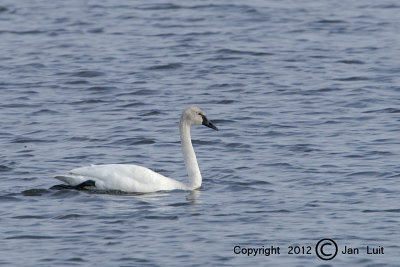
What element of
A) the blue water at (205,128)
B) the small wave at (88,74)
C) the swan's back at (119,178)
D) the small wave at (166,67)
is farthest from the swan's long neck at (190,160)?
the small wave at (166,67)

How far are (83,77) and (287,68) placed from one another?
4.14 meters

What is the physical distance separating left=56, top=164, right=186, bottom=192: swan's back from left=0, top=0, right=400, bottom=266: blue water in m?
0.14

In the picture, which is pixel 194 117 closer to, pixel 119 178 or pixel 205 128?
pixel 119 178

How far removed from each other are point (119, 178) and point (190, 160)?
1.09 m

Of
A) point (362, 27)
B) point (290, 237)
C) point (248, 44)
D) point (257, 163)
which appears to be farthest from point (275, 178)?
point (362, 27)

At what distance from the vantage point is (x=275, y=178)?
12695mm

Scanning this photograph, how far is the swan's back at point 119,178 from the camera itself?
11.9 m

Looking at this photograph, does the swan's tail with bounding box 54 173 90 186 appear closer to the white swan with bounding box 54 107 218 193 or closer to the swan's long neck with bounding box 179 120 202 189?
the white swan with bounding box 54 107 218 193

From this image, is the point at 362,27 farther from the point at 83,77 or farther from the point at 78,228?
the point at 78,228

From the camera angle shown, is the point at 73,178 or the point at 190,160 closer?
the point at 73,178

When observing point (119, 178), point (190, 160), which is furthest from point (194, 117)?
point (119, 178)

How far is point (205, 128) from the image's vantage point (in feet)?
53.3

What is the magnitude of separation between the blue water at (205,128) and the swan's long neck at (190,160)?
0.23 meters

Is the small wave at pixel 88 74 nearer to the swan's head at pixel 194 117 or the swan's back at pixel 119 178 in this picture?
the swan's head at pixel 194 117
